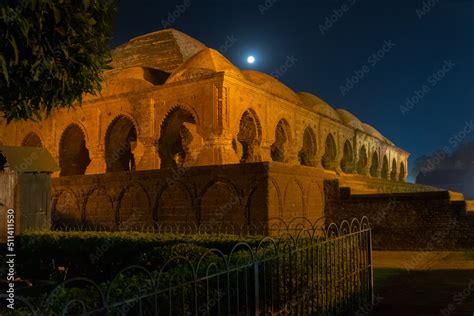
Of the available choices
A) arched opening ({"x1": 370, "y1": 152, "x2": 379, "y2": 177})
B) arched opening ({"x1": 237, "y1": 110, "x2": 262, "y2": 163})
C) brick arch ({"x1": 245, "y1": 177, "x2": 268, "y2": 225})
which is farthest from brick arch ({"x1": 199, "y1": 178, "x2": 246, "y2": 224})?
arched opening ({"x1": 370, "y1": 152, "x2": 379, "y2": 177})

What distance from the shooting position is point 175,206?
13.8 metres

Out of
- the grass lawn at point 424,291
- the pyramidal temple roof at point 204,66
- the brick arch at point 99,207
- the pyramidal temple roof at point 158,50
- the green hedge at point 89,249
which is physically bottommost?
the grass lawn at point 424,291

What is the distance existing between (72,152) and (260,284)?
2133cm

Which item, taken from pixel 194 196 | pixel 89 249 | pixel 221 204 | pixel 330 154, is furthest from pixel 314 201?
pixel 330 154

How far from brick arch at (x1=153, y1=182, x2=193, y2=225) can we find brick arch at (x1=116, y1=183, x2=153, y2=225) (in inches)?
15.7

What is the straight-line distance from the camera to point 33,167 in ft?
41.4

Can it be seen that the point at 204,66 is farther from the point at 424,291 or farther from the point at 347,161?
the point at 347,161

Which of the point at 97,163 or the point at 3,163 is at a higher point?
the point at 97,163

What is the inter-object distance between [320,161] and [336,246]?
20.0 metres

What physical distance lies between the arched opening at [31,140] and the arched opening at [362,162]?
21403 mm

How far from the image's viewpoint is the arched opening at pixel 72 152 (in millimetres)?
22891

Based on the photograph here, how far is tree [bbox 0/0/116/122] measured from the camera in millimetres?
4348

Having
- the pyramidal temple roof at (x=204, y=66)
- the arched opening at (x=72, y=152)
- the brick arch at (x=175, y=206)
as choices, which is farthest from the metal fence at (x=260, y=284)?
the arched opening at (x=72, y=152)

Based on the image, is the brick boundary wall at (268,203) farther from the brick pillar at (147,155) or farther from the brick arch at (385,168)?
the brick arch at (385,168)
